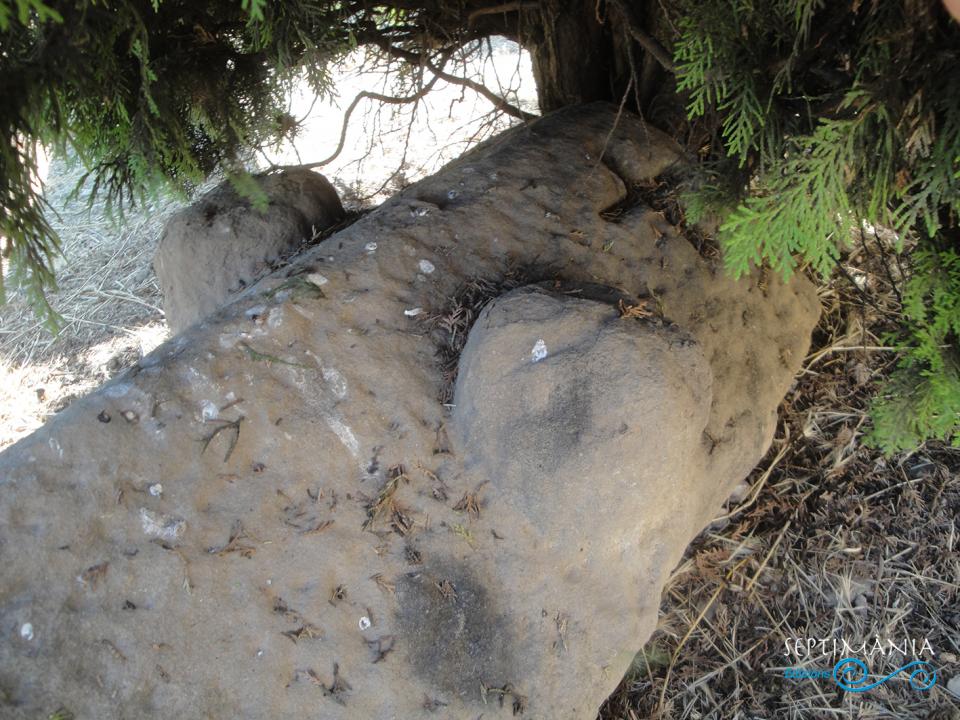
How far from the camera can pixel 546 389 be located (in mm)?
2375

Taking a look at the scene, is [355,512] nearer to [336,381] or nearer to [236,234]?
[336,381]

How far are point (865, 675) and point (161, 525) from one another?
9.97ft

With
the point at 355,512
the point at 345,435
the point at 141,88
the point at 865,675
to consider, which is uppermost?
the point at 141,88

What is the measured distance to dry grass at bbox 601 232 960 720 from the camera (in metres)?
3.30

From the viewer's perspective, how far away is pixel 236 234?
3.42m

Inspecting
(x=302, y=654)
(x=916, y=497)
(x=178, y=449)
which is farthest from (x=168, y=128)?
(x=916, y=497)

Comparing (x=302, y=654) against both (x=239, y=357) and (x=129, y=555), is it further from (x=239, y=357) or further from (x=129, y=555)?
(x=239, y=357)

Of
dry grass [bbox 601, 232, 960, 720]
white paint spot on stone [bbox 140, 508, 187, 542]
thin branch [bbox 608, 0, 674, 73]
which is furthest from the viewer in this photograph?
dry grass [bbox 601, 232, 960, 720]

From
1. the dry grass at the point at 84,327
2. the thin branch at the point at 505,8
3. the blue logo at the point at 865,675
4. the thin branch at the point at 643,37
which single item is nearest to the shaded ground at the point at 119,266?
the dry grass at the point at 84,327

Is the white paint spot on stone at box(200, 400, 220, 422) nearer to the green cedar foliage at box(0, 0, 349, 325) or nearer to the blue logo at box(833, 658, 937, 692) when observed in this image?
the green cedar foliage at box(0, 0, 349, 325)

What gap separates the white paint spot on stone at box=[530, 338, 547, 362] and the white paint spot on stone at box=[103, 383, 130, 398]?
4.50 feet

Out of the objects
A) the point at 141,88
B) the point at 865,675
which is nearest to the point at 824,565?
the point at 865,675

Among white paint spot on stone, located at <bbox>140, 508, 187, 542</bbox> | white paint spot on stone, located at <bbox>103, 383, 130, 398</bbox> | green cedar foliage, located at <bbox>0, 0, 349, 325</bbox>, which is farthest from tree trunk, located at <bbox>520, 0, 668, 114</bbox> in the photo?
white paint spot on stone, located at <bbox>140, 508, 187, 542</bbox>

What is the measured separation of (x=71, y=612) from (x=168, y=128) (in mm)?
1855
